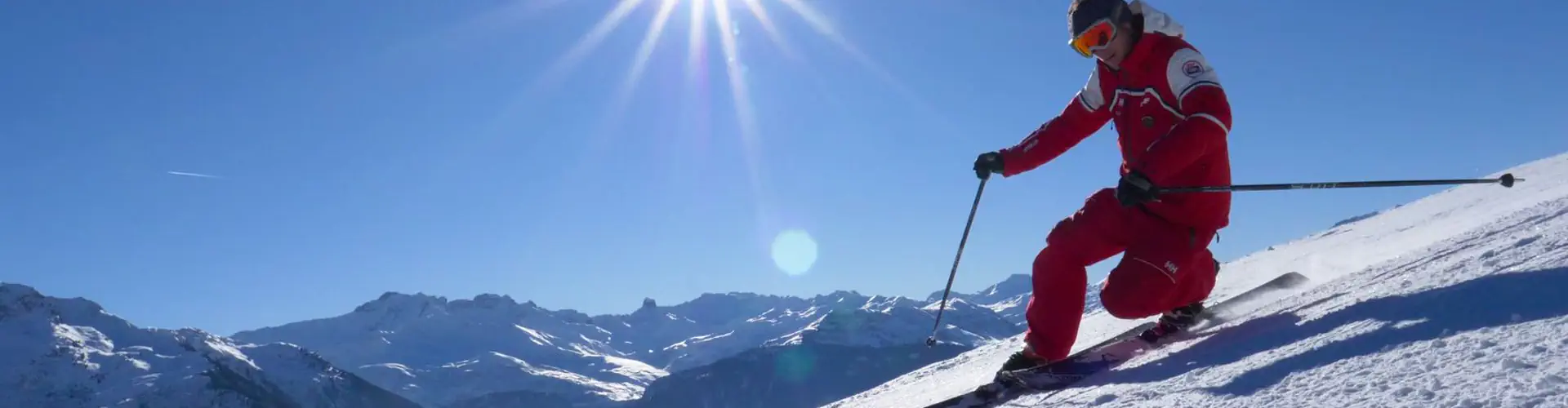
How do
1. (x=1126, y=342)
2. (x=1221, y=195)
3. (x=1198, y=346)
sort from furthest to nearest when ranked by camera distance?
(x=1221, y=195), (x=1126, y=342), (x=1198, y=346)

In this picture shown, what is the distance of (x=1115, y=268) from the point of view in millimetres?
5309

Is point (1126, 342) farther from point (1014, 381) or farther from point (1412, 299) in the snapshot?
point (1412, 299)

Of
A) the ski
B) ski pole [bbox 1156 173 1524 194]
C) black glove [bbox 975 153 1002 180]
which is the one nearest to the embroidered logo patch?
ski pole [bbox 1156 173 1524 194]

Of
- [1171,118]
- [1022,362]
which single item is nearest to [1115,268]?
[1022,362]

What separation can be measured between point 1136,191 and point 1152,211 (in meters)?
0.77

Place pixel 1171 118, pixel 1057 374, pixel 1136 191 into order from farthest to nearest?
pixel 1171 118, pixel 1136 191, pixel 1057 374

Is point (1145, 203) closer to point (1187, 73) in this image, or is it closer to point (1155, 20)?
point (1187, 73)

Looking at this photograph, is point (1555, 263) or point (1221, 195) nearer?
point (1555, 263)

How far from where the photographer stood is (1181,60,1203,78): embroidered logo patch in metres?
5.03

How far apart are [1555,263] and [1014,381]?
2007 mm

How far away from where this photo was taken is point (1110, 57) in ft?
17.9

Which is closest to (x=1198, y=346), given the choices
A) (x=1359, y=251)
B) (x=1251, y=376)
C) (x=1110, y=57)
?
(x=1251, y=376)

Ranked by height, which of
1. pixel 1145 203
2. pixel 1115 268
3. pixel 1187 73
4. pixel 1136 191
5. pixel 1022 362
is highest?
pixel 1187 73

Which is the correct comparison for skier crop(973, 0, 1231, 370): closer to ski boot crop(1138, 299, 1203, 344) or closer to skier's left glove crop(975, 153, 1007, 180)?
ski boot crop(1138, 299, 1203, 344)
